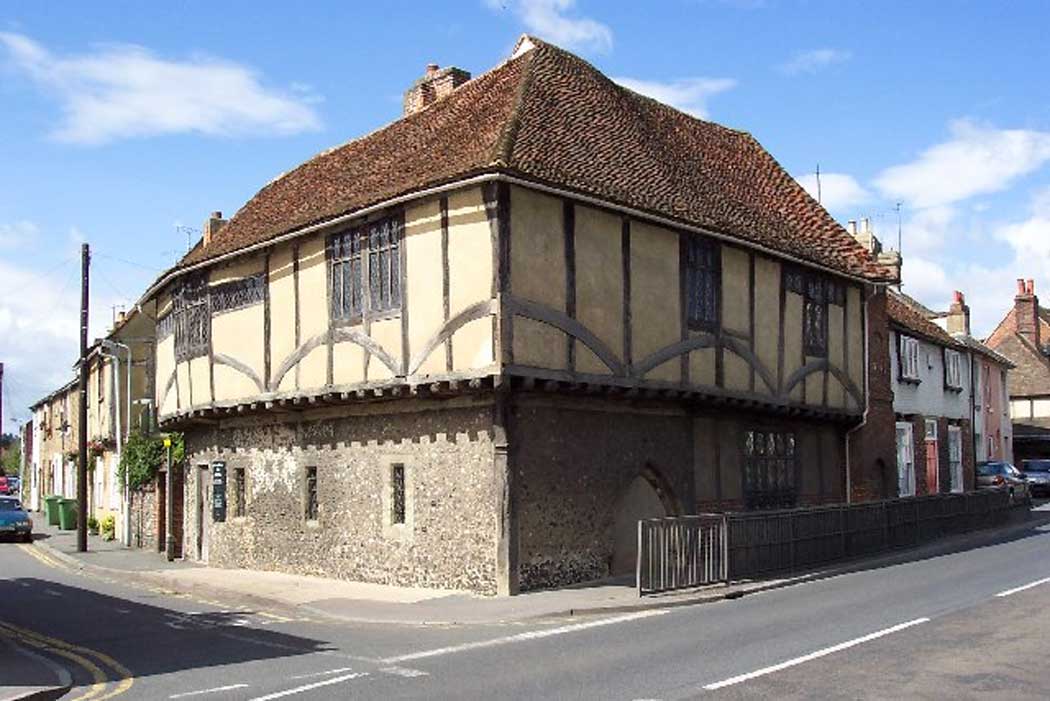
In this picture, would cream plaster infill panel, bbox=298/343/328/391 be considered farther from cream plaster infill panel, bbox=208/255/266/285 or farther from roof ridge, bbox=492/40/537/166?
roof ridge, bbox=492/40/537/166

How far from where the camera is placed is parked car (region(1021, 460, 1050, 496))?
154ft

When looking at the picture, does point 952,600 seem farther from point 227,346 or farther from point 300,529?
point 227,346

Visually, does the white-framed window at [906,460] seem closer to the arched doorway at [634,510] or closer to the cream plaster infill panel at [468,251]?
the arched doorway at [634,510]

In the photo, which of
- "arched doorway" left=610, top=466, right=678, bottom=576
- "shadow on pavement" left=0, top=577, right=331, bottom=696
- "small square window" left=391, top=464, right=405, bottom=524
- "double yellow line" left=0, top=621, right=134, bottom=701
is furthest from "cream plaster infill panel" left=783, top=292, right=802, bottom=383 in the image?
"double yellow line" left=0, top=621, right=134, bottom=701

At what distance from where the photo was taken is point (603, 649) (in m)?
12.3

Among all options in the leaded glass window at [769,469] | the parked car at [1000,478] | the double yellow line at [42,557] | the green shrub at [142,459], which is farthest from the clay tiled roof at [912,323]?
the double yellow line at [42,557]

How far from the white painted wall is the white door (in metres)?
0.55

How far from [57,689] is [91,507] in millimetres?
35845

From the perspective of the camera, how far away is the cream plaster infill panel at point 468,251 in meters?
17.5

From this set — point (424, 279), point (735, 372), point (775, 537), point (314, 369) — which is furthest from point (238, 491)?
point (775, 537)

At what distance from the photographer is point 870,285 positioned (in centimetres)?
2725

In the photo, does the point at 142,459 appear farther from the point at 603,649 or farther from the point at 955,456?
the point at 955,456

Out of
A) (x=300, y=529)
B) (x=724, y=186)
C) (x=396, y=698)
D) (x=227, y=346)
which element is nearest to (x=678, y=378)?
(x=724, y=186)

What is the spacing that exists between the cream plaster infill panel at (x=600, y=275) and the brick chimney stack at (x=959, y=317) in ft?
94.8
